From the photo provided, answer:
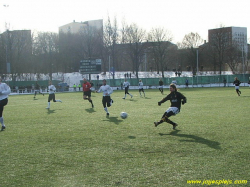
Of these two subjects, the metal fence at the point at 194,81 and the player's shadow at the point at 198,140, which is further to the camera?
the metal fence at the point at 194,81

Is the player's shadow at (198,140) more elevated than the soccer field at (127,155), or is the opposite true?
the player's shadow at (198,140)

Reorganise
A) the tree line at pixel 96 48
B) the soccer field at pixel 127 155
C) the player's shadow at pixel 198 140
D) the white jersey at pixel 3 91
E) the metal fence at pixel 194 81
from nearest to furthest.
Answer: the soccer field at pixel 127 155 < the player's shadow at pixel 198 140 < the white jersey at pixel 3 91 < the metal fence at pixel 194 81 < the tree line at pixel 96 48

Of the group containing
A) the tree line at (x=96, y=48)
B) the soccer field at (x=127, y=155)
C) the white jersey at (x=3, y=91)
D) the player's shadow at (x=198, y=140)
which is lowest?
the soccer field at (x=127, y=155)

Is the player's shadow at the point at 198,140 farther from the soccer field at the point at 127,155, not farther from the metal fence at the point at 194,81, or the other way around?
the metal fence at the point at 194,81

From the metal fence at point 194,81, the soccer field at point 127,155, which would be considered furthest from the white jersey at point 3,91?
the metal fence at point 194,81

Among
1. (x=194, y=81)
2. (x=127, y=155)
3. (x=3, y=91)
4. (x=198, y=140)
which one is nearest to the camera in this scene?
(x=127, y=155)

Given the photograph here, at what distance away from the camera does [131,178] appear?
5.44 metres

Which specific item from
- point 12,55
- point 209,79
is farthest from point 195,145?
point 12,55

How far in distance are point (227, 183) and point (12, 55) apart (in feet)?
198

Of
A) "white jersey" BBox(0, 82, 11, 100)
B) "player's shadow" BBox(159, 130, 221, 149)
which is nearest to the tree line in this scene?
"white jersey" BBox(0, 82, 11, 100)

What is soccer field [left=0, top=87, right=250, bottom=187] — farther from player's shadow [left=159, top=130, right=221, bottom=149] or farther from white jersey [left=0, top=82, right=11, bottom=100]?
white jersey [left=0, top=82, right=11, bottom=100]

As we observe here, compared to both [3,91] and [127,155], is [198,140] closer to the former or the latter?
[127,155]

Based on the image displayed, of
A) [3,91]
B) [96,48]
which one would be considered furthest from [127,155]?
[96,48]

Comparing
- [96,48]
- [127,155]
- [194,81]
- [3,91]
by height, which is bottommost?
[127,155]
